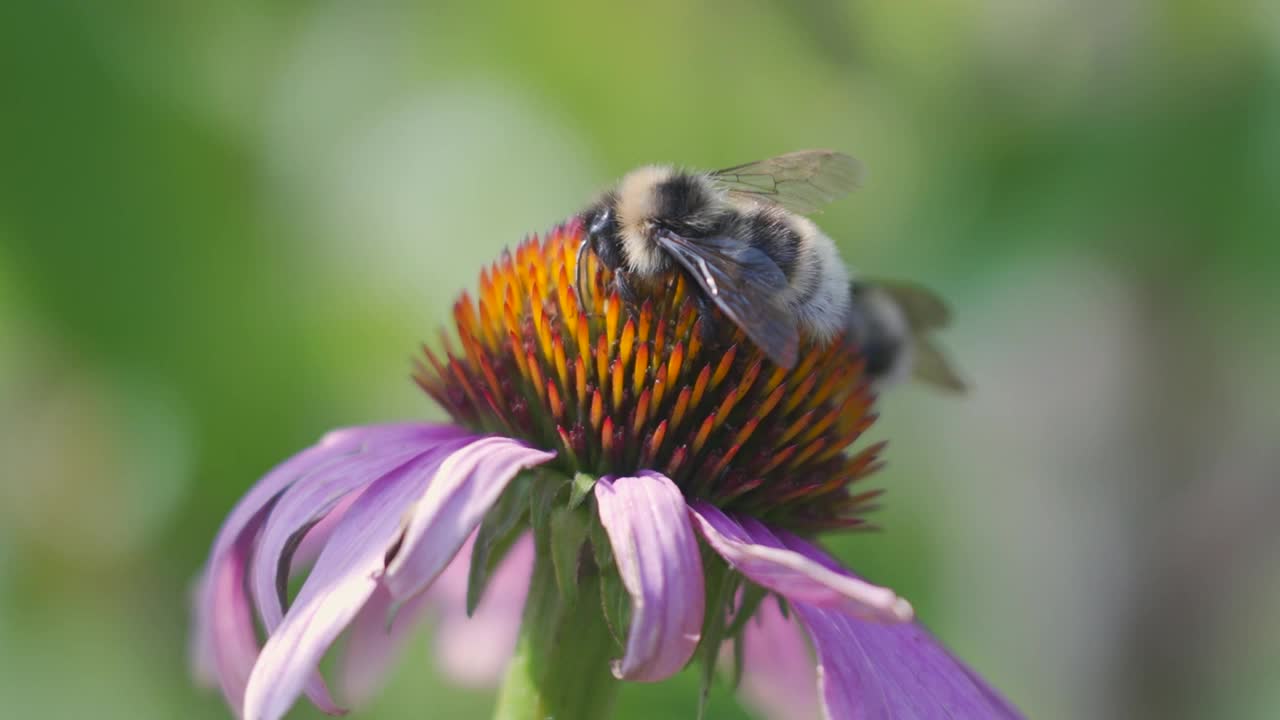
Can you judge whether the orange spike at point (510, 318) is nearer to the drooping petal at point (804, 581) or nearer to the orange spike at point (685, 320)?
the orange spike at point (685, 320)

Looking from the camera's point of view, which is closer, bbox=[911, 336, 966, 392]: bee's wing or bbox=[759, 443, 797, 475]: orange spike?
bbox=[759, 443, 797, 475]: orange spike

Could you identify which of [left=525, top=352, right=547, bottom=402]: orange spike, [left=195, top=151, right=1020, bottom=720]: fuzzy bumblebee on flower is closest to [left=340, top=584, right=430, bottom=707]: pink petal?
[left=195, top=151, right=1020, bottom=720]: fuzzy bumblebee on flower

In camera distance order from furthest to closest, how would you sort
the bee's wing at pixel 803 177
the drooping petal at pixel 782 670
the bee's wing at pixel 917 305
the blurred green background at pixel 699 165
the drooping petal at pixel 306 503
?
the blurred green background at pixel 699 165 → the drooping petal at pixel 782 670 → the bee's wing at pixel 917 305 → the bee's wing at pixel 803 177 → the drooping petal at pixel 306 503

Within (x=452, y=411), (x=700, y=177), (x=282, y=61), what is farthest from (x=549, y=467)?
(x=282, y=61)

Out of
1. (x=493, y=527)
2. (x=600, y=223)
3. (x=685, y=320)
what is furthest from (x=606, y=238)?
(x=493, y=527)

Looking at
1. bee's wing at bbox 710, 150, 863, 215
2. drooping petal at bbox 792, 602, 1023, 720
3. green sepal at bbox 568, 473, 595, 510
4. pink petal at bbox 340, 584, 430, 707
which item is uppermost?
bee's wing at bbox 710, 150, 863, 215

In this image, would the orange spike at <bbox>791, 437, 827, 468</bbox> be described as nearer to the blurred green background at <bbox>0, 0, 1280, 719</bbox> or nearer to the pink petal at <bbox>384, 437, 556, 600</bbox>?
the pink petal at <bbox>384, 437, 556, 600</bbox>

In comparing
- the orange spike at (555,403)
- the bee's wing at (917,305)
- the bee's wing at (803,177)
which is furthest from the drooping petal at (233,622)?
the bee's wing at (917,305)
